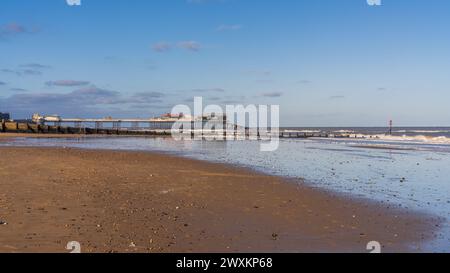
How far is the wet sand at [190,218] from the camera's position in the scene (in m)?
7.13

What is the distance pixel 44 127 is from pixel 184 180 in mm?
66459

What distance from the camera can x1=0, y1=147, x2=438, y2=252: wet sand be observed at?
713 centimetres

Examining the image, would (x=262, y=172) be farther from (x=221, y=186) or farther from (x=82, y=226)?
(x=82, y=226)

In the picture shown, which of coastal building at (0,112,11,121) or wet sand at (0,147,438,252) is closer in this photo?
wet sand at (0,147,438,252)

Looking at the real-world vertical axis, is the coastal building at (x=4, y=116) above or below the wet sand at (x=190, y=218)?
above

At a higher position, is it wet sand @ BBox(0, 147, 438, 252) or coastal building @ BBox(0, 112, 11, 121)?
coastal building @ BBox(0, 112, 11, 121)

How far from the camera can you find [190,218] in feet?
30.0

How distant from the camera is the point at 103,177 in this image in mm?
15258

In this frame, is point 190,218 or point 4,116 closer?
point 190,218

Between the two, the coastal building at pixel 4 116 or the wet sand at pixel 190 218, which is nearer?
the wet sand at pixel 190 218

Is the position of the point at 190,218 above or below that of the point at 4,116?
below

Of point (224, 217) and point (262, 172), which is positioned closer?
point (224, 217)
